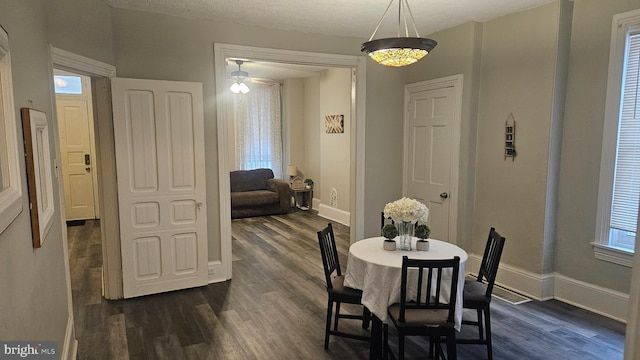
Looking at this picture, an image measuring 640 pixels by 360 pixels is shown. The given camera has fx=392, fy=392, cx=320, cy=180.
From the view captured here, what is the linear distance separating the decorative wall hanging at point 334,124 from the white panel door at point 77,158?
421 centimetres

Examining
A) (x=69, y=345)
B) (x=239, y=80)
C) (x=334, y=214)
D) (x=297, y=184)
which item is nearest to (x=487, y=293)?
(x=69, y=345)

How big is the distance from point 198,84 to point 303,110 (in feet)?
16.0

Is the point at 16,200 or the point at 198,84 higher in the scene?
the point at 198,84

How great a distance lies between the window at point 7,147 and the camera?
1356 mm

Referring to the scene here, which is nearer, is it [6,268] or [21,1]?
[6,268]

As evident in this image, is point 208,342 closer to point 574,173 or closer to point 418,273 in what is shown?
point 418,273

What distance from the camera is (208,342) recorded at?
2.95 metres

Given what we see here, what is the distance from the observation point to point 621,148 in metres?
3.21

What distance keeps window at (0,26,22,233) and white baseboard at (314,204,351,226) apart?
5.62m

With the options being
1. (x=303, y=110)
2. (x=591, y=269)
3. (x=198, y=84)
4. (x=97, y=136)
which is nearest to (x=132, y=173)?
(x=97, y=136)

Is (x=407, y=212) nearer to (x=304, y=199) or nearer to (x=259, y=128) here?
(x=304, y=199)

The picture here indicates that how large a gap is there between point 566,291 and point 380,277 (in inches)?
87.6

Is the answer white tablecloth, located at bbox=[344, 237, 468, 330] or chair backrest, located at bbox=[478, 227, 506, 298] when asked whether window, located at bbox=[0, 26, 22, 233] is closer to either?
white tablecloth, located at bbox=[344, 237, 468, 330]

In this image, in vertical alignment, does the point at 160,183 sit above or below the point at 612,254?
above
